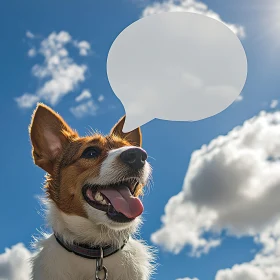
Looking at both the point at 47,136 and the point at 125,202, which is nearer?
the point at 125,202

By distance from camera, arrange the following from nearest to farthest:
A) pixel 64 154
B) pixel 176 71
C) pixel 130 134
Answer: pixel 176 71, pixel 64 154, pixel 130 134

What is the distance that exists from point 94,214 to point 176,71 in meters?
2.42

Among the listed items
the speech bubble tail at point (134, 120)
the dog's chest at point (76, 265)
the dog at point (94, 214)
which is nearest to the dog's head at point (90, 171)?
the dog at point (94, 214)

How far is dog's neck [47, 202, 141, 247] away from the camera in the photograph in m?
7.11

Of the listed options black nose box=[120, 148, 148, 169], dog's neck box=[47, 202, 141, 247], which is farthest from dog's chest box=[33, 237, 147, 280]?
black nose box=[120, 148, 148, 169]

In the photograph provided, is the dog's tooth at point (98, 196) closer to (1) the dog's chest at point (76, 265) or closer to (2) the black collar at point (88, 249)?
(2) the black collar at point (88, 249)

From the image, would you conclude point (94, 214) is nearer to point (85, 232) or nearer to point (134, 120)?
point (85, 232)

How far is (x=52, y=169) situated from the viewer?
787 centimetres

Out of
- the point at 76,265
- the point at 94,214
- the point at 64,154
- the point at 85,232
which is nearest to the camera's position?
the point at 76,265

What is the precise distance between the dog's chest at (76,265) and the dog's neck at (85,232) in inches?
6.9

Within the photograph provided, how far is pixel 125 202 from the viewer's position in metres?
6.96

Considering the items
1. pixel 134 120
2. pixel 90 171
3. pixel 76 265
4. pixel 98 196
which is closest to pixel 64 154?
pixel 90 171

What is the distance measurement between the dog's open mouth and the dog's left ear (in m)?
1.32

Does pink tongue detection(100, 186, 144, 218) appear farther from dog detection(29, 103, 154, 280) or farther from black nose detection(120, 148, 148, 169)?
black nose detection(120, 148, 148, 169)
